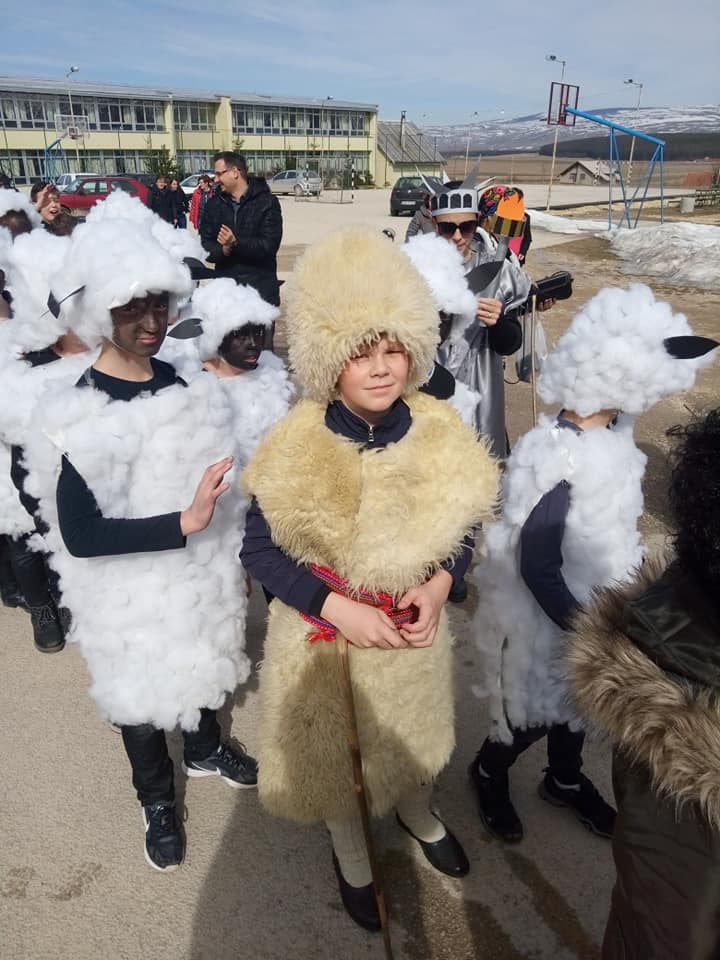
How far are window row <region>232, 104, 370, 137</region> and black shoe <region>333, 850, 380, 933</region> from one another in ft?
175

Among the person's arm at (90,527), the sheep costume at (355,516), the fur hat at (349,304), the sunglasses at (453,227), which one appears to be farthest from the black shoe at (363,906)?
the sunglasses at (453,227)

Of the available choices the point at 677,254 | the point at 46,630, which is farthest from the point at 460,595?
the point at 677,254

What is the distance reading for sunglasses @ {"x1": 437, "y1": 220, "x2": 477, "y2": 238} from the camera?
3.40 metres

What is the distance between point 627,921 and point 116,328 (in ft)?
6.31

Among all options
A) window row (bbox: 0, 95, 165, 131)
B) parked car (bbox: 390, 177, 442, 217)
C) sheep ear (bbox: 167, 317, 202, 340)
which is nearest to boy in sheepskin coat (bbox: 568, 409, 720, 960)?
sheep ear (bbox: 167, 317, 202, 340)

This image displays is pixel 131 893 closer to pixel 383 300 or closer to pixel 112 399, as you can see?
pixel 112 399

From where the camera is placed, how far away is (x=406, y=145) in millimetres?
51406

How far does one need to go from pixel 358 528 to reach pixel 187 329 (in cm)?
183

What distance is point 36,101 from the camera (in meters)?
40.6

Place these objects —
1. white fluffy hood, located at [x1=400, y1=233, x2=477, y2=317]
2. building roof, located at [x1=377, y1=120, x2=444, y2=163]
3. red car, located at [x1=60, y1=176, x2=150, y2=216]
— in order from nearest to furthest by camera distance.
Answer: white fluffy hood, located at [x1=400, y1=233, x2=477, y2=317] → red car, located at [x1=60, y1=176, x2=150, y2=216] → building roof, located at [x1=377, y1=120, x2=444, y2=163]

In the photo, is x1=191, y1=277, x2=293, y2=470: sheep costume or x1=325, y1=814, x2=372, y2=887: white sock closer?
x1=325, y1=814, x2=372, y2=887: white sock

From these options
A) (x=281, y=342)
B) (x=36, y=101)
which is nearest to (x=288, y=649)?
(x=281, y=342)

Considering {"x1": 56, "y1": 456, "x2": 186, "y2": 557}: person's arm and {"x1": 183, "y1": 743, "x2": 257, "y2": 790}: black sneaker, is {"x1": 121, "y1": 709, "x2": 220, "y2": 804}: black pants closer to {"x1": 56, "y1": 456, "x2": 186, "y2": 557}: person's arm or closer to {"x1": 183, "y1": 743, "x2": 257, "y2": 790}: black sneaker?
{"x1": 183, "y1": 743, "x2": 257, "y2": 790}: black sneaker

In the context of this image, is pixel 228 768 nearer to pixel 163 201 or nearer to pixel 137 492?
pixel 137 492
